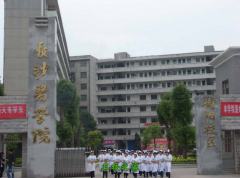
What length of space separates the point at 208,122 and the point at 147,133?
23748 mm

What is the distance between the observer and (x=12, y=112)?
16172mm

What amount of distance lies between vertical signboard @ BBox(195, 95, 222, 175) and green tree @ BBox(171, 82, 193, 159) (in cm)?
910

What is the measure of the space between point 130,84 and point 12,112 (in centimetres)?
3833

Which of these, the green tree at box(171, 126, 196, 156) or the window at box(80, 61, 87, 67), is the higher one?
the window at box(80, 61, 87, 67)

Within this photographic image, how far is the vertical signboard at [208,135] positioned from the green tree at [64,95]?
1328cm

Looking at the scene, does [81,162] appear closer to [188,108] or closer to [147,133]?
[188,108]

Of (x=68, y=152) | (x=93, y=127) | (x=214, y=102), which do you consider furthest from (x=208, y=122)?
(x=93, y=127)

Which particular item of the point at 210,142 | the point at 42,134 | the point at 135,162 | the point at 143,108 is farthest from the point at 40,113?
the point at 143,108

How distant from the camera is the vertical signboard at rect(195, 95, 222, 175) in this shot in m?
16.7

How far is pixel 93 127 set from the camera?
154 feet

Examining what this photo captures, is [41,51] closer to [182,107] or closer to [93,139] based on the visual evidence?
[182,107]

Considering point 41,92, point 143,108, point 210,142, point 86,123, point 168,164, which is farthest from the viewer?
point 143,108

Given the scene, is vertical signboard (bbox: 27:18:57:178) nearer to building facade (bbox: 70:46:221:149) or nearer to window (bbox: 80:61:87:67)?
building facade (bbox: 70:46:221:149)

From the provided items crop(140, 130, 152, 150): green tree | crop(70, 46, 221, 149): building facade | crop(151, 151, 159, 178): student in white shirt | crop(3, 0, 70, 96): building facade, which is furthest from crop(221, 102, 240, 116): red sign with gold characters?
crop(70, 46, 221, 149): building facade
